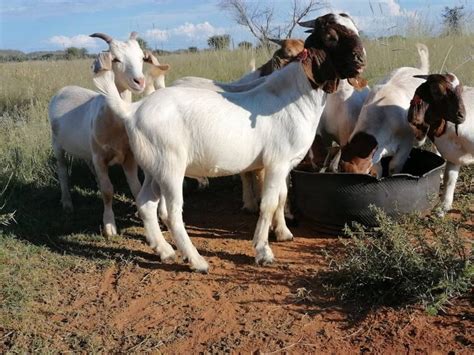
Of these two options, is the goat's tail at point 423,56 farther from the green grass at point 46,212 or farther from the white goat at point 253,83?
the white goat at point 253,83

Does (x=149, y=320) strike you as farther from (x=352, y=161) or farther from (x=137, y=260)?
(x=352, y=161)

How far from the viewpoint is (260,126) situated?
4.42 metres

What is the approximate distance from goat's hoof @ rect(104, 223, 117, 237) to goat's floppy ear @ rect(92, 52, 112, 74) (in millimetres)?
1574

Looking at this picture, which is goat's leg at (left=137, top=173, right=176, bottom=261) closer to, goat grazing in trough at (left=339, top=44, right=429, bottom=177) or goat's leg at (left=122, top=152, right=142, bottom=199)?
goat's leg at (left=122, top=152, right=142, bottom=199)

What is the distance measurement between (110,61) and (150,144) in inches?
44.9

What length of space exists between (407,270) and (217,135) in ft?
5.64

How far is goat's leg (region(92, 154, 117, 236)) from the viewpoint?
5.41m

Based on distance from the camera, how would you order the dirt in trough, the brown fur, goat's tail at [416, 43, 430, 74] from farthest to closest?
goat's tail at [416, 43, 430, 74], the brown fur, the dirt in trough

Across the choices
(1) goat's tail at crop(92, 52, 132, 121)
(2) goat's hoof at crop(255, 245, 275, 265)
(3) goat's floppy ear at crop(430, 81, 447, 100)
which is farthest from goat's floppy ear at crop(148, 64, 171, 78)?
(3) goat's floppy ear at crop(430, 81, 447, 100)

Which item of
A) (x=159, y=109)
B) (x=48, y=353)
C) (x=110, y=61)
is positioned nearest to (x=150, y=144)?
(x=159, y=109)

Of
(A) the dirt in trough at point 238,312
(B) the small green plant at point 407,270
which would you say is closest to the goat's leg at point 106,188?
(A) the dirt in trough at point 238,312

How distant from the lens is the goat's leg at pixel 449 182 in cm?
551

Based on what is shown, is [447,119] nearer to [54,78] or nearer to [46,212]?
[46,212]

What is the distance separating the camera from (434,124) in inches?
204
